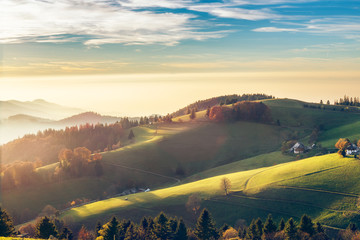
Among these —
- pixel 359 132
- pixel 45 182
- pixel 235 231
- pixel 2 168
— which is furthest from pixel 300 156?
pixel 2 168

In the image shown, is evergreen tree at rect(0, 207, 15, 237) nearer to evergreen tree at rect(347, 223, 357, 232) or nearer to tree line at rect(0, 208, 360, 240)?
tree line at rect(0, 208, 360, 240)

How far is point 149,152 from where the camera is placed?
195 m

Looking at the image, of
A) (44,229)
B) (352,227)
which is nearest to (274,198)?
(352,227)

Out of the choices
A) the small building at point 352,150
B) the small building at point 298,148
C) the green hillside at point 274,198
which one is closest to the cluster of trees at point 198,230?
the green hillside at point 274,198

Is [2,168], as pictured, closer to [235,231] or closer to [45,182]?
[45,182]

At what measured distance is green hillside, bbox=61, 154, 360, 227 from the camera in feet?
302

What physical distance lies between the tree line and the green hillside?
31.8ft

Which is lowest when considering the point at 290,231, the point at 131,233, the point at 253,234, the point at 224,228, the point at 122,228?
the point at 224,228

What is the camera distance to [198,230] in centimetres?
8056

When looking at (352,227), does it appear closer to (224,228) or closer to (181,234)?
(224,228)

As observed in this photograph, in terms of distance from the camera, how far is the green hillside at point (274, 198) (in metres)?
92.2

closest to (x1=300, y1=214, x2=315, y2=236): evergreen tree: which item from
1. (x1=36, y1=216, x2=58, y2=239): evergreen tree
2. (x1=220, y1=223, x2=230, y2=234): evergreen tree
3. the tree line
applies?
the tree line

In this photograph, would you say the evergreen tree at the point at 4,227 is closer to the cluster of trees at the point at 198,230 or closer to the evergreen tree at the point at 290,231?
the cluster of trees at the point at 198,230

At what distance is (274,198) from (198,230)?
32.9 meters
